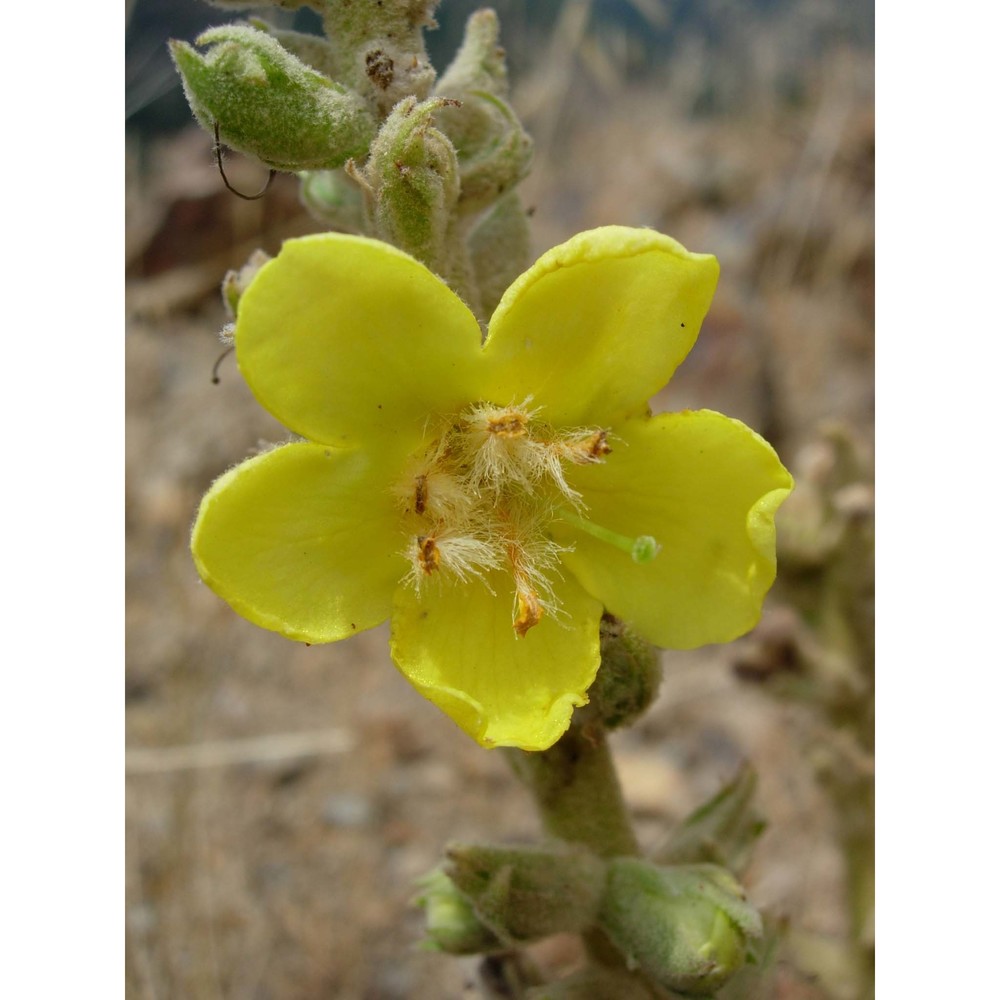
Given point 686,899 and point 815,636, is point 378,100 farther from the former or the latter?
point 815,636

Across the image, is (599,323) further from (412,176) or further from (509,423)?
(412,176)

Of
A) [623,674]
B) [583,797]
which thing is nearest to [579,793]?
[583,797]

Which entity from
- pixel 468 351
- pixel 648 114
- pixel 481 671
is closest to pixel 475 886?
pixel 481 671

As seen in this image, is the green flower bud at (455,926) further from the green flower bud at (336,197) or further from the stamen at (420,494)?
the green flower bud at (336,197)

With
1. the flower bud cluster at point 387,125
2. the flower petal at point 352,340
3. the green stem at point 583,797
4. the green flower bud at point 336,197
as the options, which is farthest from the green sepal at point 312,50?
the green stem at point 583,797

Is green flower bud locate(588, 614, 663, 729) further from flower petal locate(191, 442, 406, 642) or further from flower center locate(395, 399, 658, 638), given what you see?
flower petal locate(191, 442, 406, 642)
